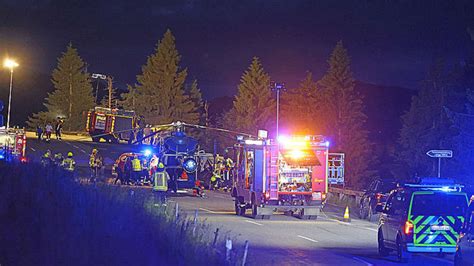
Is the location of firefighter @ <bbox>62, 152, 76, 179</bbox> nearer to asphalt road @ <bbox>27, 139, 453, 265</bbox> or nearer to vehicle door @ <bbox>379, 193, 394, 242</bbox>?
asphalt road @ <bbox>27, 139, 453, 265</bbox>

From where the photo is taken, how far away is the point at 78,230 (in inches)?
403

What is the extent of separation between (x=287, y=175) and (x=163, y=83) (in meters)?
65.2

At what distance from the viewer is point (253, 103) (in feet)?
279

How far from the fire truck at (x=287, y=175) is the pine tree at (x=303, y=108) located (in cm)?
4899

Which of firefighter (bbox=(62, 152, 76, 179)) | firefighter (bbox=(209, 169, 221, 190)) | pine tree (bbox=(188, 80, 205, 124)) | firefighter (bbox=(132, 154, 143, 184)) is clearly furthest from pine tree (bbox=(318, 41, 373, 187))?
firefighter (bbox=(62, 152, 76, 179))

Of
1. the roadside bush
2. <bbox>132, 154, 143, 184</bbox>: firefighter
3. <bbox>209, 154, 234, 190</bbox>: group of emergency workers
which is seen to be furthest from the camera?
<bbox>209, 154, 234, 190</bbox>: group of emergency workers

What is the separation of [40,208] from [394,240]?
9.89 meters

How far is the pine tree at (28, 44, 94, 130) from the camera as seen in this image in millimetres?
104125

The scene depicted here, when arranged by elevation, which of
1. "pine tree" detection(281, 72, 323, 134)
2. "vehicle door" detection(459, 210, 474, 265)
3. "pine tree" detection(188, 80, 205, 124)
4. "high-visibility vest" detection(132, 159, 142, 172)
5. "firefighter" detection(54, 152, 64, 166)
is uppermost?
"pine tree" detection(188, 80, 205, 124)

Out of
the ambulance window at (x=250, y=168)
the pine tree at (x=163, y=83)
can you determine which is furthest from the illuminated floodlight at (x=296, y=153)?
the pine tree at (x=163, y=83)

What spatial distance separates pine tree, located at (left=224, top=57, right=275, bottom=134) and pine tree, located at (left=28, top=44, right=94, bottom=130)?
1038 inches

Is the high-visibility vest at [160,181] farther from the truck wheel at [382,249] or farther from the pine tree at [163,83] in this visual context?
the pine tree at [163,83]

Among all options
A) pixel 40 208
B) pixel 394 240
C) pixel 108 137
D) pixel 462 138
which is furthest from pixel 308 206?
pixel 108 137

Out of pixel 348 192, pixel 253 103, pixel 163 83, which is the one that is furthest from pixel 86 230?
pixel 163 83
